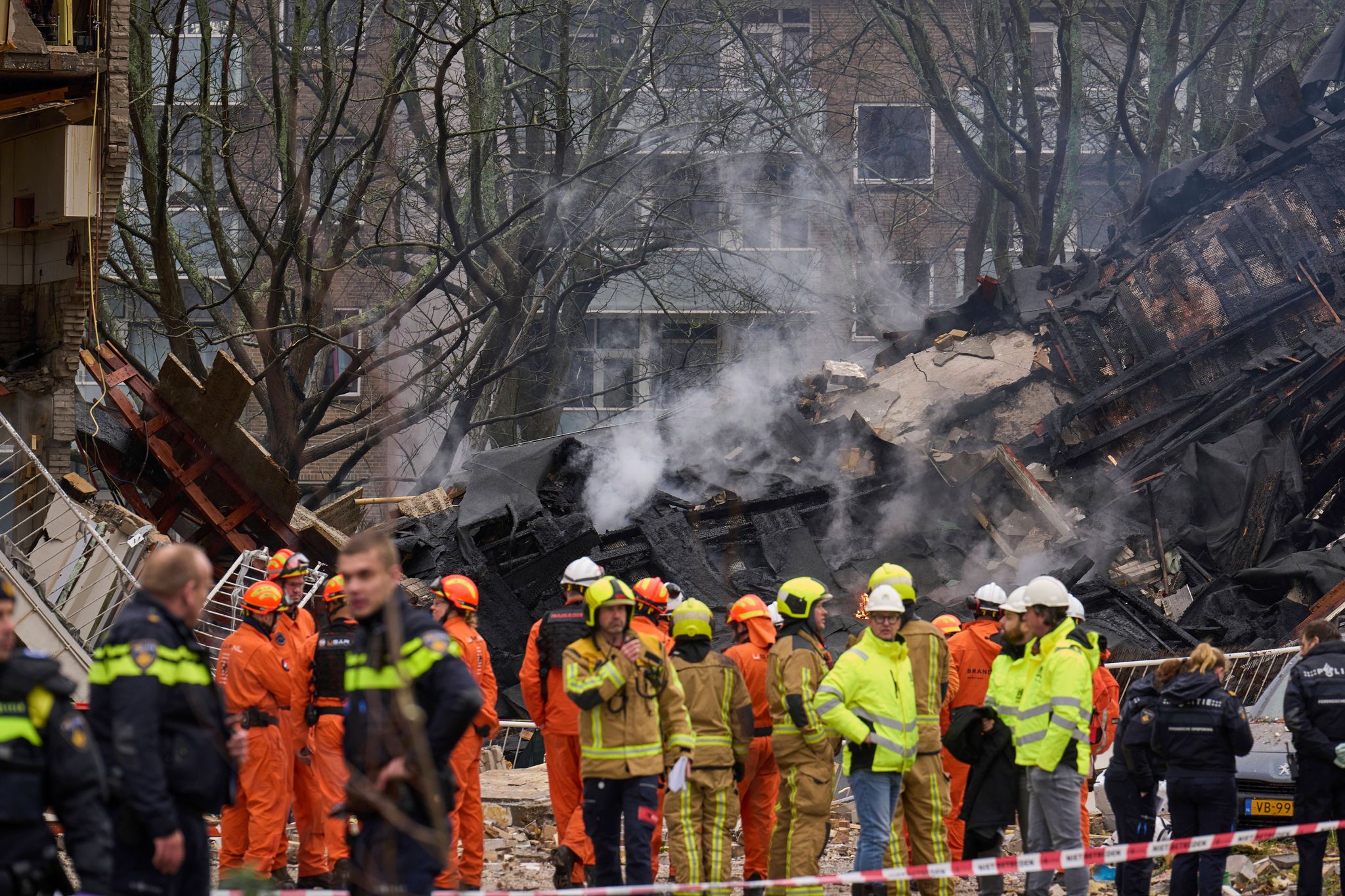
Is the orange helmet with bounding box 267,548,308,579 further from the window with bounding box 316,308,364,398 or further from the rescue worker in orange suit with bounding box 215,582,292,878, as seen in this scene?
the window with bounding box 316,308,364,398

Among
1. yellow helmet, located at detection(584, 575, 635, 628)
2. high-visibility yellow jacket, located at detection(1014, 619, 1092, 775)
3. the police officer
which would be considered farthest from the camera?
high-visibility yellow jacket, located at detection(1014, 619, 1092, 775)

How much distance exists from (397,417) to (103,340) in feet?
9.62

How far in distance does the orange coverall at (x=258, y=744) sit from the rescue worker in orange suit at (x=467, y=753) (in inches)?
37.7

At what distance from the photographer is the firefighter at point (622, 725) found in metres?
6.44

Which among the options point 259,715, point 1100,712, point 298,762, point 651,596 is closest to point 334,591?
point 259,715

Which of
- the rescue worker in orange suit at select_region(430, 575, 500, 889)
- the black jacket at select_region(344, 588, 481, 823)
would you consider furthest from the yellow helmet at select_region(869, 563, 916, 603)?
the black jacket at select_region(344, 588, 481, 823)

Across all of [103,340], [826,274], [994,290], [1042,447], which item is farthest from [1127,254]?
[103,340]

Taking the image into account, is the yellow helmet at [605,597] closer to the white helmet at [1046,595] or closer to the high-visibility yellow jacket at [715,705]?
the high-visibility yellow jacket at [715,705]

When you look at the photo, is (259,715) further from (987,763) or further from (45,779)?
(987,763)

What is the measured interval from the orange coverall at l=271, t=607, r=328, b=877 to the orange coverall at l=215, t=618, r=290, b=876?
8 cm

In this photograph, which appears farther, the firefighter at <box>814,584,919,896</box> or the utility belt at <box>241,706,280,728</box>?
the utility belt at <box>241,706,280,728</box>

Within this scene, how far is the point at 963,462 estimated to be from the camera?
50.6 ft

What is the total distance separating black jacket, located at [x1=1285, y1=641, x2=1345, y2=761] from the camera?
7.02 metres

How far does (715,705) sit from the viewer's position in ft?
23.8
